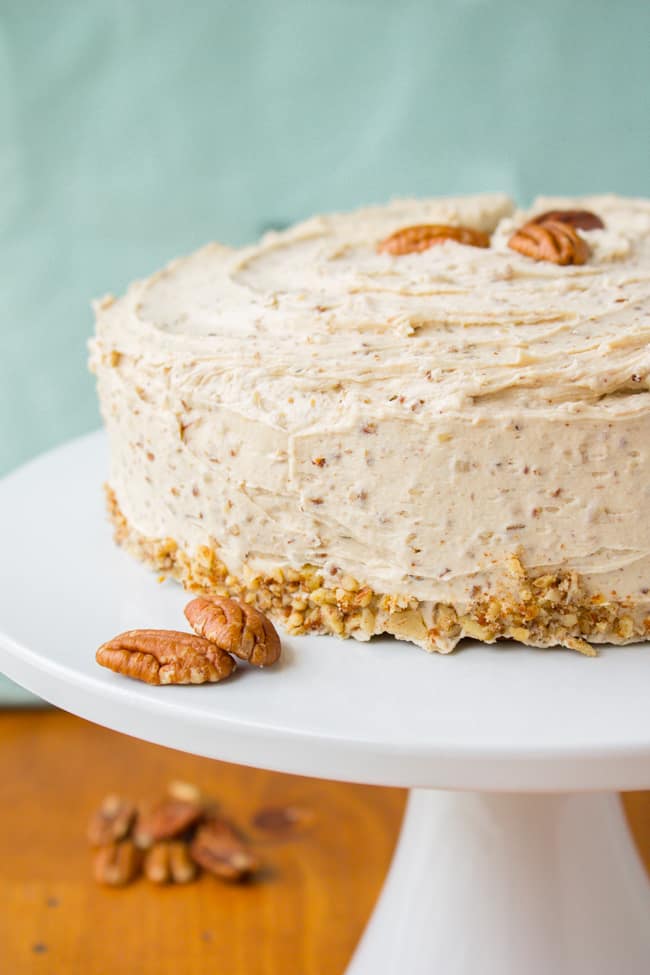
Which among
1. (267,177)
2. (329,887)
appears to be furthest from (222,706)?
(267,177)

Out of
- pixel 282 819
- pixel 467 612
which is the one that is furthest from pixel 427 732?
pixel 282 819

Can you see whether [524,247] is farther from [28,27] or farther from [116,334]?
[28,27]

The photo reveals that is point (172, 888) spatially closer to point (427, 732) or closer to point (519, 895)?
point (519, 895)

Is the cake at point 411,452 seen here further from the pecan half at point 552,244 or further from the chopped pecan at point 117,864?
the chopped pecan at point 117,864

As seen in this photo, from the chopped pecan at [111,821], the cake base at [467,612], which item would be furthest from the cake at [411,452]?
the chopped pecan at [111,821]

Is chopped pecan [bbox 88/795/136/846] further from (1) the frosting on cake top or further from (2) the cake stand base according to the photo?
(1) the frosting on cake top
